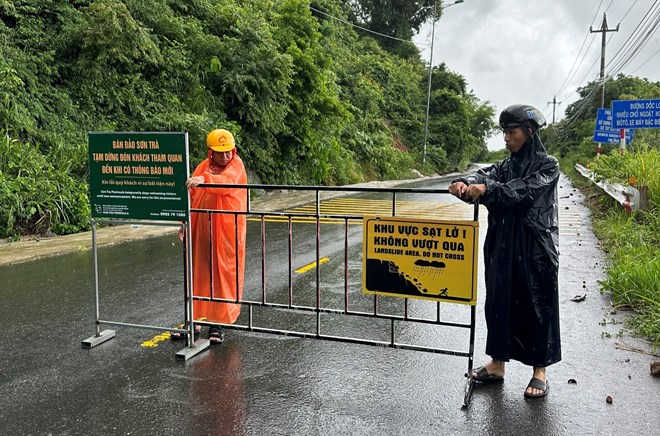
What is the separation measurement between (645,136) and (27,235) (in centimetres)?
2150

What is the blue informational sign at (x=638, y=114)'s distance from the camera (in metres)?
15.6

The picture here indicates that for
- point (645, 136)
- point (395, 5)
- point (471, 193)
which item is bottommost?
point (471, 193)

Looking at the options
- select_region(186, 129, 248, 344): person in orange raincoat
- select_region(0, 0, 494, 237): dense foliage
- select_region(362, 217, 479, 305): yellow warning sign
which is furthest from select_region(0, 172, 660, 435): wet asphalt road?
select_region(0, 0, 494, 237): dense foliage

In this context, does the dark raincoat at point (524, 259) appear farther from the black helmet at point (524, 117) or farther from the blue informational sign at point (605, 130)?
the blue informational sign at point (605, 130)

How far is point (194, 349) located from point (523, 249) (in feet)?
9.10

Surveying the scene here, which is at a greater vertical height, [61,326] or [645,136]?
[645,136]

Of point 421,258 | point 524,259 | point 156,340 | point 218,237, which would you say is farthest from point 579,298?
point 156,340

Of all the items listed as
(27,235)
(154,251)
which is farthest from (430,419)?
(27,235)

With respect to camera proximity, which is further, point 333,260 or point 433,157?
point 433,157

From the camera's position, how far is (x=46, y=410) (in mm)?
3693

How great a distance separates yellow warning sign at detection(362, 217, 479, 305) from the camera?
4035mm

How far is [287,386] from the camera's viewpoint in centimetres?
407

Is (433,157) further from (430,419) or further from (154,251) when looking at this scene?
(430,419)

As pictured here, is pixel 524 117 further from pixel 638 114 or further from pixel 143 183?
pixel 638 114
